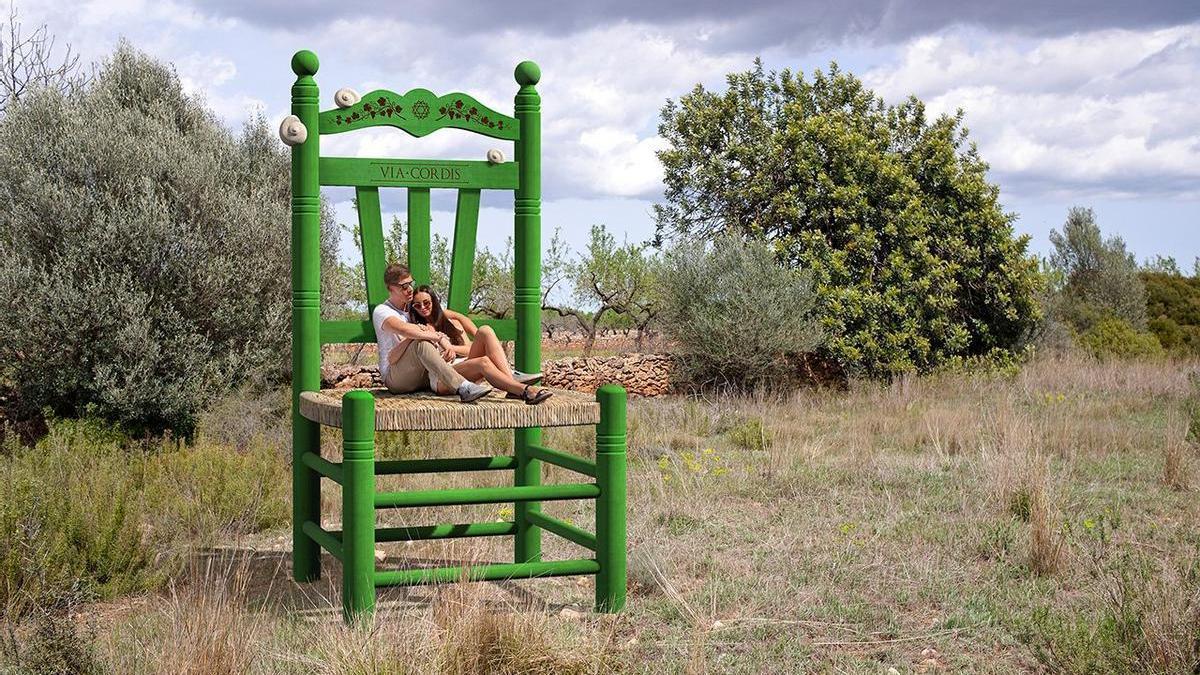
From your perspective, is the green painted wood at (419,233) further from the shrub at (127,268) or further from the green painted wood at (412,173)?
the shrub at (127,268)

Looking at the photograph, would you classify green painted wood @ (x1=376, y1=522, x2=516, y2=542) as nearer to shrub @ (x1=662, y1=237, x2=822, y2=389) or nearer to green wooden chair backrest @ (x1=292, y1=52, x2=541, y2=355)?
green wooden chair backrest @ (x1=292, y1=52, x2=541, y2=355)

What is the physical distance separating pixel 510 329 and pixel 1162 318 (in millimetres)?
19600

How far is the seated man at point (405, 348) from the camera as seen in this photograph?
14.5ft

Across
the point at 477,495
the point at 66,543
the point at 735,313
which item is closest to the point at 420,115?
the point at 477,495

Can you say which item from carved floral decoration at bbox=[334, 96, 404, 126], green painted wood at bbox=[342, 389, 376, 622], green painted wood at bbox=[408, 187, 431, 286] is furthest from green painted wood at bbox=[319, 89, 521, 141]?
green painted wood at bbox=[342, 389, 376, 622]

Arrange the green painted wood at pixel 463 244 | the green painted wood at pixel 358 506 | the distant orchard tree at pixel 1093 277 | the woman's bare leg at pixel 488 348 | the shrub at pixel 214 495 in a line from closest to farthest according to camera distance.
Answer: the green painted wood at pixel 358 506 → the woman's bare leg at pixel 488 348 → the green painted wood at pixel 463 244 → the shrub at pixel 214 495 → the distant orchard tree at pixel 1093 277

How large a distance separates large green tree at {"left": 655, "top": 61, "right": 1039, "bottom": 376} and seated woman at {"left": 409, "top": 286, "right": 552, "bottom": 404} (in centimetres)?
992

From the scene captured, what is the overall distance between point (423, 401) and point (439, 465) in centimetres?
58

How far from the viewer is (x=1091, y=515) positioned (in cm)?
594

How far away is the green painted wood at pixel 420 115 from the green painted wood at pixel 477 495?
144 centimetres

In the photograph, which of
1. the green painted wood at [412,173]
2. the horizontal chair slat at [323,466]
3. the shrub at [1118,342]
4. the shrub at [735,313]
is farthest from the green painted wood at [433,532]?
the shrub at [1118,342]

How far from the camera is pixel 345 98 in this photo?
4555 millimetres

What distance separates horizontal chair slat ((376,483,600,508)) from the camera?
13.2ft

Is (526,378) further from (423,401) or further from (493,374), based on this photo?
(423,401)
